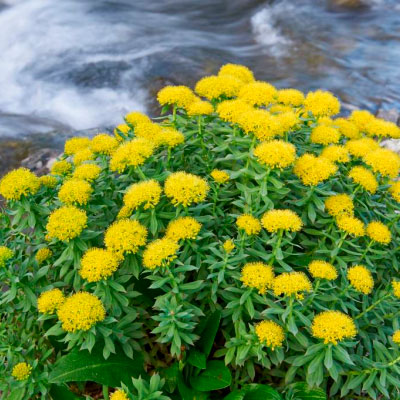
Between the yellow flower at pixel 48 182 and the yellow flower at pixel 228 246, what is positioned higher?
the yellow flower at pixel 48 182

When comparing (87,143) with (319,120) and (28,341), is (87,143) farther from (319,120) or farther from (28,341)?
(319,120)

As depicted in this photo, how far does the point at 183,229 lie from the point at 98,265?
1.69 ft

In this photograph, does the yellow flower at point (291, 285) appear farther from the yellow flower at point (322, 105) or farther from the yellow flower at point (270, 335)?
the yellow flower at point (322, 105)

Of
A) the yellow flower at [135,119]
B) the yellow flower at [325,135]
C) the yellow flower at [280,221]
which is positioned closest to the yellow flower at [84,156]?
the yellow flower at [135,119]

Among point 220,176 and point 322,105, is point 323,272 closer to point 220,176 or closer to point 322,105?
point 220,176

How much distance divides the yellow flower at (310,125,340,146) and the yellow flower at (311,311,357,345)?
1236 mm

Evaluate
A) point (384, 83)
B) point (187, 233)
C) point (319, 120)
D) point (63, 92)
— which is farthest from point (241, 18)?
point (187, 233)

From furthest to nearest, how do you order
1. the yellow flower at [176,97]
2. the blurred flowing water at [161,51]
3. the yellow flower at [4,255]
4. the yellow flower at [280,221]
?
the blurred flowing water at [161,51]
the yellow flower at [176,97]
the yellow flower at [4,255]
the yellow flower at [280,221]

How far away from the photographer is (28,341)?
2.89m

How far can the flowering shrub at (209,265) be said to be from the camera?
8.20 ft

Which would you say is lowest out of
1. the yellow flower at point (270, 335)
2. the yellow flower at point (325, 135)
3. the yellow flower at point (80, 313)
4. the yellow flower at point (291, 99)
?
the yellow flower at point (270, 335)

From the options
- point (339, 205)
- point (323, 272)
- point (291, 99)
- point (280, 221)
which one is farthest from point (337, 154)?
point (323, 272)

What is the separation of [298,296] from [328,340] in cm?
28

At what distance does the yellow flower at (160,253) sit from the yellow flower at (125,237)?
83 millimetres
